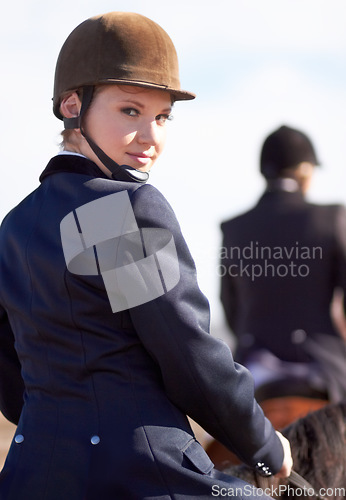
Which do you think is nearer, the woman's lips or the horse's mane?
the woman's lips

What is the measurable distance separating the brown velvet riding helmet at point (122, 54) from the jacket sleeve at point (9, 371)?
0.69 m

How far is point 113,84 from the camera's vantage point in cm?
216

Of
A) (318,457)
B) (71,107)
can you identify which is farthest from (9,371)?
(318,457)

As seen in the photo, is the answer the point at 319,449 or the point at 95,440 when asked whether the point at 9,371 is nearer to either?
the point at 95,440

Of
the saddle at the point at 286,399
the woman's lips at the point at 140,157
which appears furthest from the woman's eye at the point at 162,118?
the saddle at the point at 286,399

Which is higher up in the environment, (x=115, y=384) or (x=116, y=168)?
(x=116, y=168)

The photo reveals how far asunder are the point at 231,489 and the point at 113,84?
1.05 m

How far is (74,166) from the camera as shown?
6.90 feet

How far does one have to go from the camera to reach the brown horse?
2926mm

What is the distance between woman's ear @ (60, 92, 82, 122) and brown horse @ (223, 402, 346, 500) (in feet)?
4.50

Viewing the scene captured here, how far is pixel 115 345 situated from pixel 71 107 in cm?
70

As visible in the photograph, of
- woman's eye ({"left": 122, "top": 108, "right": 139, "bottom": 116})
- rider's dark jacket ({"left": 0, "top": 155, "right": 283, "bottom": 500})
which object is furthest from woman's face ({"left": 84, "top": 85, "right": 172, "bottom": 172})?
rider's dark jacket ({"left": 0, "top": 155, "right": 283, "bottom": 500})

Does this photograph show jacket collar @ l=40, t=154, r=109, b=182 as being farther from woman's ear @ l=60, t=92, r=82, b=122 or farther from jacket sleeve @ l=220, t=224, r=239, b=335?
jacket sleeve @ l=220, t=224, r=239, b=335

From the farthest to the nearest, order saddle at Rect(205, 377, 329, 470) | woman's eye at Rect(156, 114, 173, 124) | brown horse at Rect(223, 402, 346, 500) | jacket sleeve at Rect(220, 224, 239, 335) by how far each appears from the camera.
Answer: jacket sleeve at Rect(220, 224, 239, 335) → saddle at Rect(205, 377, 329, 470) → brown horse at Rect(223, 402, 346, 500) → woman's eye at Rect(156, 114, 173, 124)
